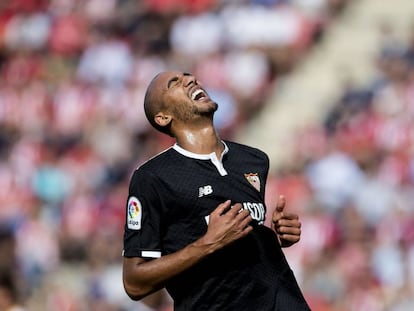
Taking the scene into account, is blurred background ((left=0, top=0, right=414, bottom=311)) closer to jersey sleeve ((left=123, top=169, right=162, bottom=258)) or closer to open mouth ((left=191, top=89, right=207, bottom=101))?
open mouth ((left=191, top=89, right=207, bottom=101))

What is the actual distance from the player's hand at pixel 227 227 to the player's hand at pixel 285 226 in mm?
423

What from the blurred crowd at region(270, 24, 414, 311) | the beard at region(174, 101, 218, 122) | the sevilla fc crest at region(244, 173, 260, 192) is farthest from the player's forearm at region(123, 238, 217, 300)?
the blurred crowd at region(270, 24, 414, 311)

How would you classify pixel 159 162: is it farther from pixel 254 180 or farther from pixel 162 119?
pixel 254 180

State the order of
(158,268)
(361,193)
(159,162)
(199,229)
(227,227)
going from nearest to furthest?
1. (227,227)
2. (158,268)
3. (199,229)
4. (159,162)
5. (361,193)

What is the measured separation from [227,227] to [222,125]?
8.28 m

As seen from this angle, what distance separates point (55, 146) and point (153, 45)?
5.71 ft

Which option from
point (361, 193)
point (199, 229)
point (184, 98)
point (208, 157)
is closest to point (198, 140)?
point (208, 157)

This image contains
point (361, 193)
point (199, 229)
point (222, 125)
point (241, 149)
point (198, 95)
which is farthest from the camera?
point (222, 125)

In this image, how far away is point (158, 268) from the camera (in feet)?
15.4

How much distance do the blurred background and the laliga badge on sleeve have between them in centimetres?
454

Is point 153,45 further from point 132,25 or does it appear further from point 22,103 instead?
point 22,103

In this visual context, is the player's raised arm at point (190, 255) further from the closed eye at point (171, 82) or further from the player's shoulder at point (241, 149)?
the closed eye at point (171, 82)

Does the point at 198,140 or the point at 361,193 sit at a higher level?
the point at 198,140

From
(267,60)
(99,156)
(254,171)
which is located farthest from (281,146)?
(254,171)
